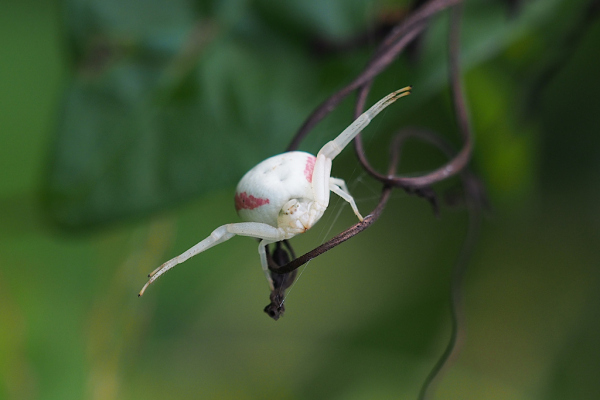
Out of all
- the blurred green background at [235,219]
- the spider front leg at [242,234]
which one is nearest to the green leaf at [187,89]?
the blurred green background at [235,219]

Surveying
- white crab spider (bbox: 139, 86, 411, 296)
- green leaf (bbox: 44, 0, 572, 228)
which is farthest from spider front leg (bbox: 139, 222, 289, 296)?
green leaf (bbox: 44, 0, 572, 228)

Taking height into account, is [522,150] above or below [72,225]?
below

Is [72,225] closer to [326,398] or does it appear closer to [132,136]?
[132,136]

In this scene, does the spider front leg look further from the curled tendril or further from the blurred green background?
the blurred green background

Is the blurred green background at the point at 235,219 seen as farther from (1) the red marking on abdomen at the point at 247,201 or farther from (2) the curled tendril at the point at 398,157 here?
(1) the red marking on abdomen at the point at 247,201

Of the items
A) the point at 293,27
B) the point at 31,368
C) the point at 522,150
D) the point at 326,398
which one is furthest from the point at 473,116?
the point at 31,368

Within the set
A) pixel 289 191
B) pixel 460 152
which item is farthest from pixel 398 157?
pixel 289 191
